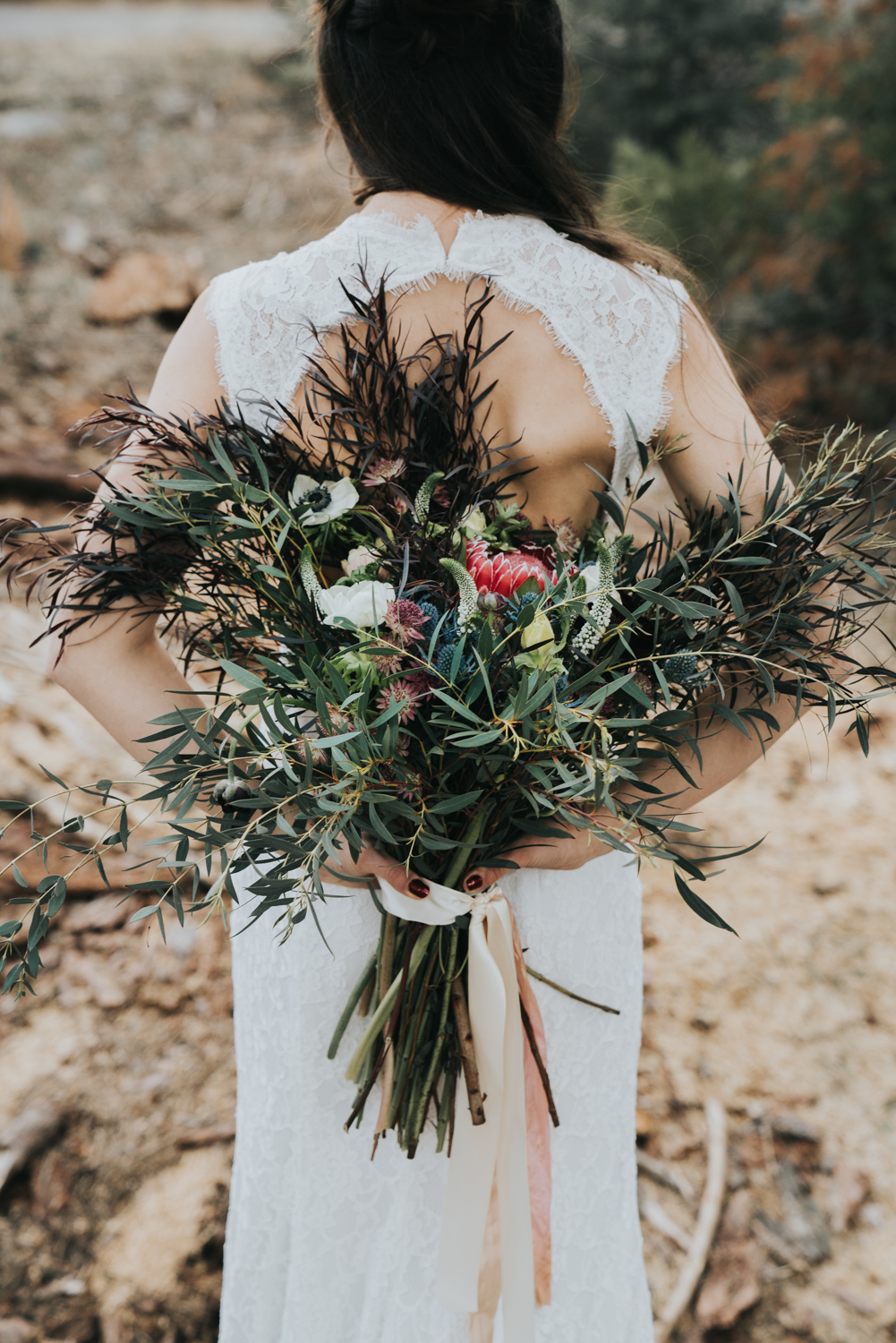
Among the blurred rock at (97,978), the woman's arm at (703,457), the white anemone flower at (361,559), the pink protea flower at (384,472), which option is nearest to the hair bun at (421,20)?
the woman's arm at (703,457)

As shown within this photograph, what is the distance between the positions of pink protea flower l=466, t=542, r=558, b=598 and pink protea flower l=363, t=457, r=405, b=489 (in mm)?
127

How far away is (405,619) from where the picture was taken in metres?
1.04

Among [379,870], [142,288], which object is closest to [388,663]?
[379,870]

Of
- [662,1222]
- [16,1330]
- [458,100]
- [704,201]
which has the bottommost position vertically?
[16,1330]

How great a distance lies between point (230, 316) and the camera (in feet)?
4.05

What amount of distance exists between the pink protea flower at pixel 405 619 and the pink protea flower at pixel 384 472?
6.8 inches

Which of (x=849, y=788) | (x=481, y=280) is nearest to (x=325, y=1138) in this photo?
(x=481, y=280)

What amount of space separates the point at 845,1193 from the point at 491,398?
2.47 meters

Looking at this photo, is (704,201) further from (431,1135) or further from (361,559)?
(431,1135)

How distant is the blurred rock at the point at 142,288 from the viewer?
6.03 m

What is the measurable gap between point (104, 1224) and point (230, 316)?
223cm

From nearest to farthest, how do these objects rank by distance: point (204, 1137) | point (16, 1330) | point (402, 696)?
point (402, 696) < point (16, 1330) < point (204, 1137)

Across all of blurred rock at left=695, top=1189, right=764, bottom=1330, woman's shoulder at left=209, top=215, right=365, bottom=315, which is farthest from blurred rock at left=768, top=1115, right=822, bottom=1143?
woman's shoulder at left=209, top=215, right=365, bottom=315

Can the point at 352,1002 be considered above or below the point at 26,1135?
above
